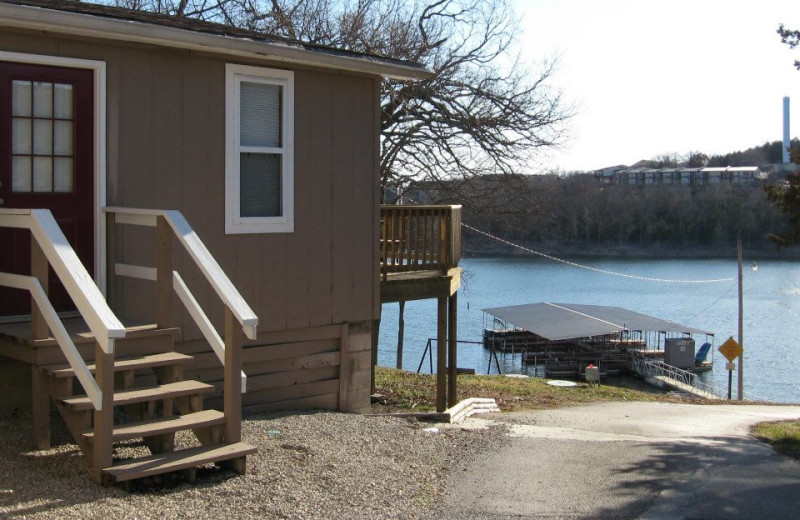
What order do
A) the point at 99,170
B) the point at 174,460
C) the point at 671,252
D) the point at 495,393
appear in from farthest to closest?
the point at 671,252 → the point at 495,393 → the point at 99,170 → the point at 174,460

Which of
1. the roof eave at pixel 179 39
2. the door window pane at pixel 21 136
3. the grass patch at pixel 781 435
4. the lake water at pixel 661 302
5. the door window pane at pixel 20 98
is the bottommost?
the lake water at pixel 661 302

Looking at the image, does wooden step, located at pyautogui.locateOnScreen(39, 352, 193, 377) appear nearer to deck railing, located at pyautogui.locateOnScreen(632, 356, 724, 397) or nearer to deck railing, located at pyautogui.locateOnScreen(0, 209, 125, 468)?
deck railing, located at pyautogui.locateOnScreen(0, 209, 125, 468)

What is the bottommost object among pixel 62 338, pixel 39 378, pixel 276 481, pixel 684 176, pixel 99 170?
pixel 276 481

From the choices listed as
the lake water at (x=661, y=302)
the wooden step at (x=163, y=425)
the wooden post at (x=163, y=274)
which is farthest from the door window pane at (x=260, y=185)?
the lake water at (x=661, y=302)

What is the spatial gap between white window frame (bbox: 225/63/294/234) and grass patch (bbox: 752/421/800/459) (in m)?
5.44

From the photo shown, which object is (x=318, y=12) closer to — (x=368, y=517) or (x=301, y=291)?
(x=301, y=291)

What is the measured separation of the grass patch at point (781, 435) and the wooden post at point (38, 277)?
672cm

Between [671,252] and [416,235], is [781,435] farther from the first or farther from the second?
[671,252]

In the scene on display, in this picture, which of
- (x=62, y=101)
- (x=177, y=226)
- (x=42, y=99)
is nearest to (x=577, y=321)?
(x=62, y=101)

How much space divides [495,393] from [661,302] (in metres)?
42.0

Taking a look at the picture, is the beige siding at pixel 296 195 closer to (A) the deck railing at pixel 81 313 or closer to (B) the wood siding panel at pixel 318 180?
(B) the wood siding panel at pixel 318 180

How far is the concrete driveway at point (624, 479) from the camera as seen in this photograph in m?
6.12

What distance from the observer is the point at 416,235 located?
11844mm

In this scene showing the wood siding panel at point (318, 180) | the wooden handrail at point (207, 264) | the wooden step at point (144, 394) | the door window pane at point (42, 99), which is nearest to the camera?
the wooden step at point (144, 394)
